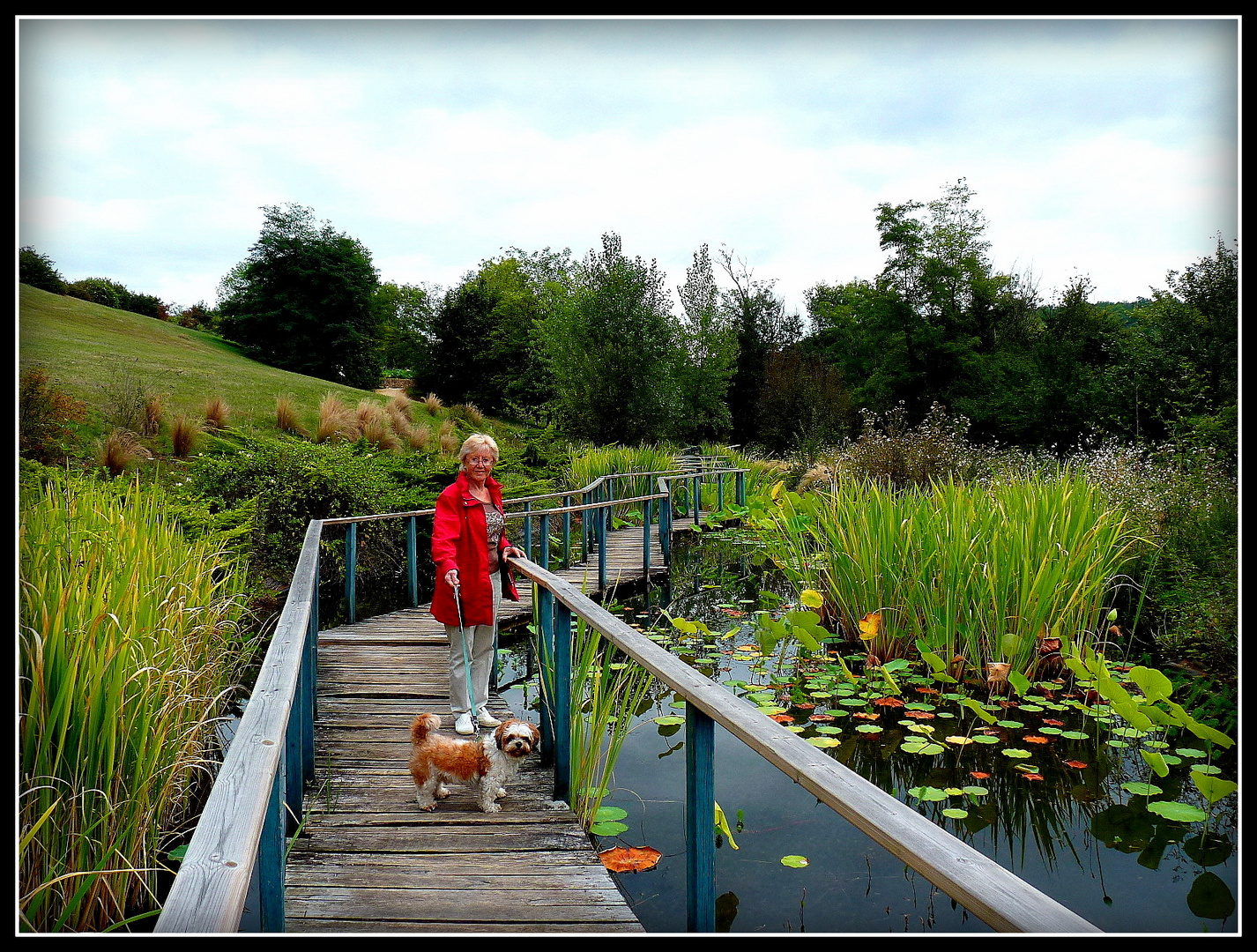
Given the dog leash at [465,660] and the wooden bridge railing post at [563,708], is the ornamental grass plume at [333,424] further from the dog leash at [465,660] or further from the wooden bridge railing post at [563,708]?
the wooden bridge railing post at [563,708]

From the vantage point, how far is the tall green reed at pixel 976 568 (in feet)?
15.8

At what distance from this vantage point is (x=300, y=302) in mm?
29234

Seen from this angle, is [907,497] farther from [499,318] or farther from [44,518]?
[499,318]

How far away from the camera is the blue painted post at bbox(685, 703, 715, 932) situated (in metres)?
2.00

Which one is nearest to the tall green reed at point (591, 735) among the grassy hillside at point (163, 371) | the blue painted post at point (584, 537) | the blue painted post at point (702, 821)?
the blue painted post at point (702, 821)

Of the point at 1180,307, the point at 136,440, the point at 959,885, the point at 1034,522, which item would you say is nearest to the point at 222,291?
the point at 136,440

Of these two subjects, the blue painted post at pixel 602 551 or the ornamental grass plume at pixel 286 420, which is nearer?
the blue painted post at pixel 602 551

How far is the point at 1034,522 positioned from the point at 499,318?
1048 inches

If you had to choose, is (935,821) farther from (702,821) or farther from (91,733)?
(91,733)

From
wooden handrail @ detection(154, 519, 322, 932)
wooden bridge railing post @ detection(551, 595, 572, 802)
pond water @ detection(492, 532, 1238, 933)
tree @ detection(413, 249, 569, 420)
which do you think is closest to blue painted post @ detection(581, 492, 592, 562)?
pond water @ detection(492, 532, 1238, 933)

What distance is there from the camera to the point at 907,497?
228 inches

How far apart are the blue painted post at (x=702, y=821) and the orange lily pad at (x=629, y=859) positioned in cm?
109

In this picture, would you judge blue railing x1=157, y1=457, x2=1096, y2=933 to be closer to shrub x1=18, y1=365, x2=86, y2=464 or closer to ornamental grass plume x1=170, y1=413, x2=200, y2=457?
shrub x1=18, y1=365, x2=86, y2=464

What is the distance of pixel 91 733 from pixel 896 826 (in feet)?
7.12
